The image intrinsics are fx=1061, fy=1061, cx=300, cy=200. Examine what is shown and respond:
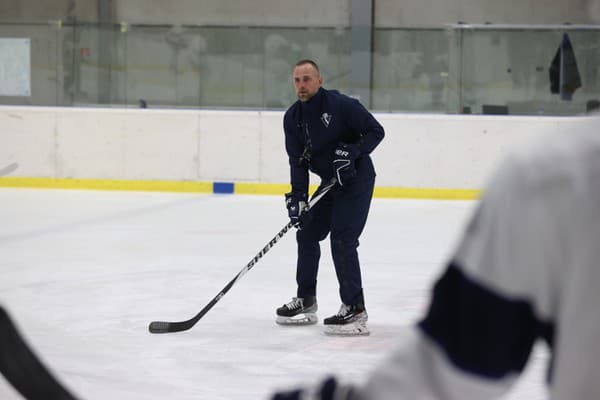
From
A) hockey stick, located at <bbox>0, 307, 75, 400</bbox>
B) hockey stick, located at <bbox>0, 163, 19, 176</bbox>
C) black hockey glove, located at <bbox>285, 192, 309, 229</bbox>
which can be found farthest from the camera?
hockey stick, located at <bbox>0, 163, 19, 176</bbox>

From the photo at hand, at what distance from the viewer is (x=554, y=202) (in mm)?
749

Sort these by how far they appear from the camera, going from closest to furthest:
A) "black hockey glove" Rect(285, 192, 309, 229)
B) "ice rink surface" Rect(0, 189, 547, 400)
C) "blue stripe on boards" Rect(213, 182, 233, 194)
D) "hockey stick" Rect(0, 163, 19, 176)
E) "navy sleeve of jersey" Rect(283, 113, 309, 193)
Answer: "ice rink surface" Rect(0, 189, 547, 400), "black hockey glove" Rect(285, 192, 309, 229), "navy sleeve of jersey" Rect(283, 113, 309, 193), "blue stripe on boards" Rect(213, 182, 233, 194), "hockey stick" Rect(0, 163, 19, 176)

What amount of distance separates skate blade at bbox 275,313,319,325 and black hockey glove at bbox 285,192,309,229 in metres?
0.42

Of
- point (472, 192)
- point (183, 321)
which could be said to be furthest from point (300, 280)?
point (472, 192)

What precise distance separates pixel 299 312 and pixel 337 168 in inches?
29.3

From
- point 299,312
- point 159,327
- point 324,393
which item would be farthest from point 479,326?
point 299,312

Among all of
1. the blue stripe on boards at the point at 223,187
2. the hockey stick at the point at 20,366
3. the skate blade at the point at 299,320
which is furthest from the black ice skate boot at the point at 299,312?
the blue stripe on boards at the point at 223,187

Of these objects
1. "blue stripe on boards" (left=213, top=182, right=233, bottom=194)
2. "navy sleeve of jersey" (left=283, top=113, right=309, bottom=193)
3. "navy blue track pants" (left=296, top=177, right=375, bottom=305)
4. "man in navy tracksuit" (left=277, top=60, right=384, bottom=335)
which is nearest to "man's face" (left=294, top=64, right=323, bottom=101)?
"man in navy tracksuit" (left=277, top=60, right=384, bottom=335)

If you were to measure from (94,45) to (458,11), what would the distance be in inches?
210

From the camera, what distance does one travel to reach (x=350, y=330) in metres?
4.46

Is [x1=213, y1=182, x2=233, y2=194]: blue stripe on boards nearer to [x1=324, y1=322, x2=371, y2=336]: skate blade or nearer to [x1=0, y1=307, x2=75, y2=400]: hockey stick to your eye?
[x1=324, y1=322, x2=371, y2=336]: skate blade

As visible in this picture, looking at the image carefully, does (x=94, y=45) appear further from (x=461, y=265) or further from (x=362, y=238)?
(x=461, y=265)

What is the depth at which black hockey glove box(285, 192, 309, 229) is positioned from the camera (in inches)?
179

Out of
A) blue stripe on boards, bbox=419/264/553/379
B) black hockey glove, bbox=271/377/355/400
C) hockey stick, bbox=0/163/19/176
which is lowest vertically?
hockey stick, bbox=0/163/19/176
